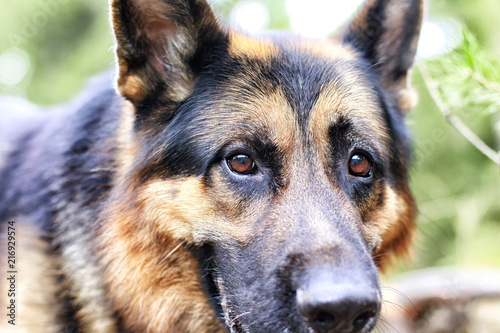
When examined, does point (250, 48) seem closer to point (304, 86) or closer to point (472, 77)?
point (304, 86)

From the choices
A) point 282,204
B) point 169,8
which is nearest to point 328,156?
point 282,204

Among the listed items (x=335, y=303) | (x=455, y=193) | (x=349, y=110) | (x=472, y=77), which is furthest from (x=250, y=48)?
(x=455, y=193)

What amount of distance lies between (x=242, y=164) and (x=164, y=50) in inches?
40.9

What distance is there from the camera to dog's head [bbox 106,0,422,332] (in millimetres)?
2615

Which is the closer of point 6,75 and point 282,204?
point 282,204

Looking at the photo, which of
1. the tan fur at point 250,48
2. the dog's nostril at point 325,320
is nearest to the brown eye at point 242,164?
the tan fur at point 250,48

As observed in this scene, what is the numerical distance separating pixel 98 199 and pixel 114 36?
1.19m

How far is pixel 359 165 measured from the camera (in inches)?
125

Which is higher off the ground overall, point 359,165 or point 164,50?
point 164,50

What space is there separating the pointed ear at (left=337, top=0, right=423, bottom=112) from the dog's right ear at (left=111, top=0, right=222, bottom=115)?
130 centimetres

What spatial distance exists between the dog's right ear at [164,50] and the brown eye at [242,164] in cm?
64

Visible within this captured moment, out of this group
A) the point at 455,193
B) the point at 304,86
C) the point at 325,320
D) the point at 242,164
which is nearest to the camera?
the point at 325,320

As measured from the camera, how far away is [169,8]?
10.1 ft

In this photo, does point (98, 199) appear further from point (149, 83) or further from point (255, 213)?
Result: point (255, 213)
